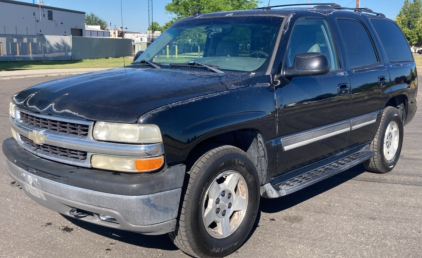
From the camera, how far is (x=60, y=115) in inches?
130

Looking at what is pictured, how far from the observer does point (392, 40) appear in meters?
6.14

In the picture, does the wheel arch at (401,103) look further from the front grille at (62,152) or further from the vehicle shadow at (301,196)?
the front grille at (62,152)

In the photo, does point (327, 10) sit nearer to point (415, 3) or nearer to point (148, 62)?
point (148, 62)

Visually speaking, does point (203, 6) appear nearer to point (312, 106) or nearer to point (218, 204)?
point (312, 106)

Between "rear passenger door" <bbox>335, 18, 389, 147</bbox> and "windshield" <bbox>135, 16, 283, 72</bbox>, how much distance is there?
1131 millimetres

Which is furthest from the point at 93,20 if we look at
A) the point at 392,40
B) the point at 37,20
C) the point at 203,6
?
the point at 392,40

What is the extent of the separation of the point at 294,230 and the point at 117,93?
2.04 m

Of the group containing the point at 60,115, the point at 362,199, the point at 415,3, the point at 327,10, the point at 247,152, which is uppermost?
the point at 415,3

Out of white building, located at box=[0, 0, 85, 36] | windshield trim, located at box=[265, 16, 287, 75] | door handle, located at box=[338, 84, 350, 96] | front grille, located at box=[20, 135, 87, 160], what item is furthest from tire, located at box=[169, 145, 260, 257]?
white building, located at box=[0, 0, 85, 36]

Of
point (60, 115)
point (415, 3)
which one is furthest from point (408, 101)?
point (415, 3)

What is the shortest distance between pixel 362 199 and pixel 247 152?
1.83m

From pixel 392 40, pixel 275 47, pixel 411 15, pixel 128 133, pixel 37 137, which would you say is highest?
pixel 411 15

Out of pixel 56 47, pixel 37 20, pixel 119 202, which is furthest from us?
pixel 37 20

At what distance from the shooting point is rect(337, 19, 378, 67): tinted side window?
5.10m
